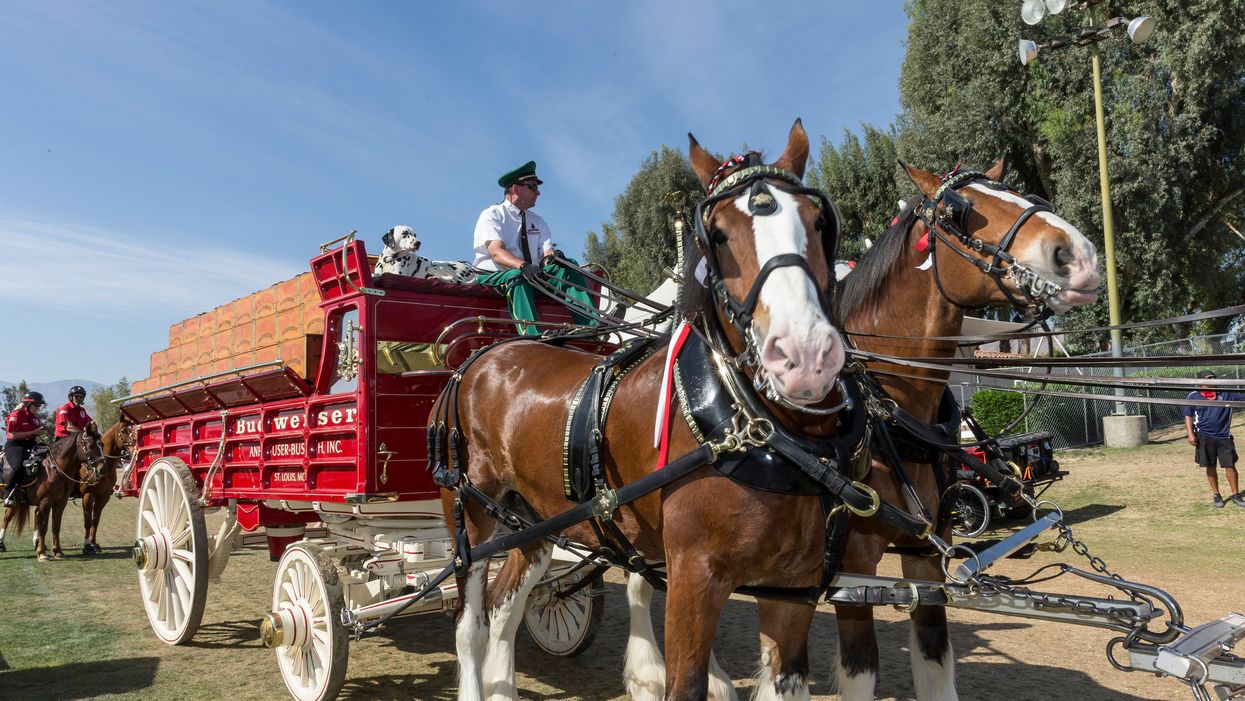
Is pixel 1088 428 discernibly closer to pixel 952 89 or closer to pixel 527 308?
pixel 952 89

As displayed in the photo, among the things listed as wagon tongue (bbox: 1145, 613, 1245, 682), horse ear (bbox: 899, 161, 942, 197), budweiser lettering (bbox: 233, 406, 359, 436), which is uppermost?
horse ear (bbox: 899, 161, 942, 197)

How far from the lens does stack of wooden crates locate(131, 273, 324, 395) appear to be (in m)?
5.50

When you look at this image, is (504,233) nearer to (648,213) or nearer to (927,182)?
(927,182)

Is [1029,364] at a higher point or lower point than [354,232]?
lower

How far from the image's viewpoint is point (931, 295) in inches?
138

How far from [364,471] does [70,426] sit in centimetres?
1082

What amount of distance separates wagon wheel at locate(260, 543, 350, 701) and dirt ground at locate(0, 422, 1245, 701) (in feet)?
1.12

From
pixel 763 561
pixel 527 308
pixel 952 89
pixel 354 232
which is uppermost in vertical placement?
pixel 952 89

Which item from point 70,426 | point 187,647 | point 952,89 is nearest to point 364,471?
point 187,647

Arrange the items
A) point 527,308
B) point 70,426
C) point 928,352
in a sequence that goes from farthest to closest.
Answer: point 70,426, point 527,308, point 928,352

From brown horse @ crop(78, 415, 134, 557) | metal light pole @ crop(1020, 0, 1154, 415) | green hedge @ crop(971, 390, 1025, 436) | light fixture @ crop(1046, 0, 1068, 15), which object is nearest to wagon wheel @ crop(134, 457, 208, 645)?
brown horse @ crop(78, 415, 134, 557)

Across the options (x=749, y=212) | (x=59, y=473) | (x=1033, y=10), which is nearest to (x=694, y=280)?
(x=749, y=212)

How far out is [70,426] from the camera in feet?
41.0

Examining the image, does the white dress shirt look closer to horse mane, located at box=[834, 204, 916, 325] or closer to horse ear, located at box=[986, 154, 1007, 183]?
horse mane, located at box=[834, 204, 916, 325]
